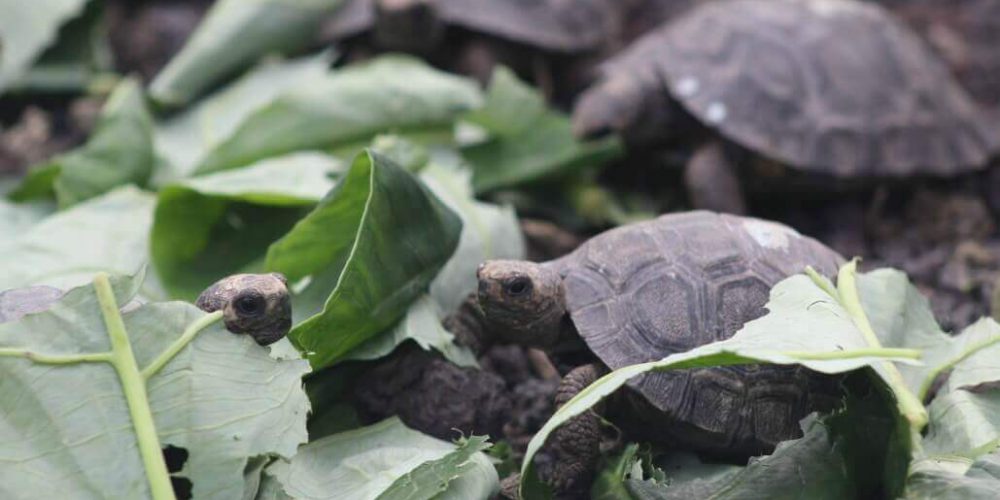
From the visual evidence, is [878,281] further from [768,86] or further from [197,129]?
[197,129]

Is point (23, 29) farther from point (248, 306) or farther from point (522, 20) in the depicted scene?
point (248, 306)

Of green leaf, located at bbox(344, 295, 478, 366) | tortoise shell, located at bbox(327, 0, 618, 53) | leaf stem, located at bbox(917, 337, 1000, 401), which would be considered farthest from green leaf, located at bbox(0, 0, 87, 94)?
leaf stem, located at bbox(917, 337, 1000, 401)

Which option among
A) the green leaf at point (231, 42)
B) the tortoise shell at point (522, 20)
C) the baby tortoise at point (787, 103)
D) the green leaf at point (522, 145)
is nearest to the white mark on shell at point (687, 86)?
the baby tortoise at point (787, 103)

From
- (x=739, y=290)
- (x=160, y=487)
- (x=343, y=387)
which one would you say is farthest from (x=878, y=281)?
(x=160, y=487)

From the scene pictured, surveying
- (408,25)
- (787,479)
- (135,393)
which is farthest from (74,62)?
(787,479)

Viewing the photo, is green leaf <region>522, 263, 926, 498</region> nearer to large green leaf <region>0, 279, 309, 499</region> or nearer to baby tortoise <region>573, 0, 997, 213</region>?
large green leaf <region>0, 279, 309, 499</region>
